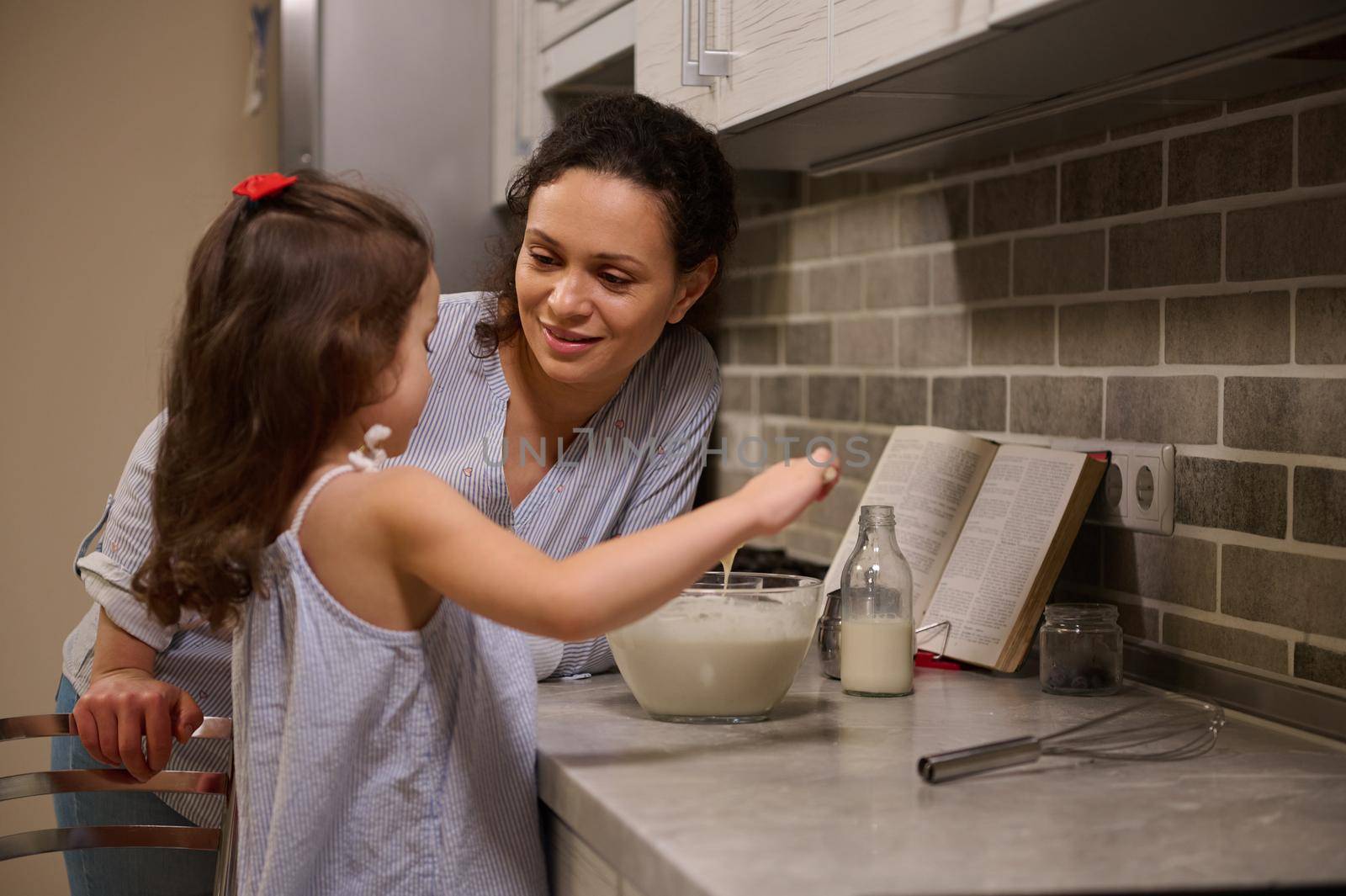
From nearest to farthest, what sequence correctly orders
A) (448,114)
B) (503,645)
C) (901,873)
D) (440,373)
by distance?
1. (901,873)
2. (503,645)
3. (440,373)
4. (448,114)

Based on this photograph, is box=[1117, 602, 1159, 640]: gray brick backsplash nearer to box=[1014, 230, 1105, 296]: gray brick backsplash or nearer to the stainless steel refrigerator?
box=[1014, 230, 1105, 296]: gray brick backsplash

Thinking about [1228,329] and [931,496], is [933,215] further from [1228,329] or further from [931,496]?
[1228,329]

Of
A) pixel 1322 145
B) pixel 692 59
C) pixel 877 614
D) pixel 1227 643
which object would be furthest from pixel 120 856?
pixel 1322 145

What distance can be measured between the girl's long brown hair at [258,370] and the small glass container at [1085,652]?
74cm

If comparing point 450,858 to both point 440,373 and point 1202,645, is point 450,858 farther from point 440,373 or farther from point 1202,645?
point 1202,645

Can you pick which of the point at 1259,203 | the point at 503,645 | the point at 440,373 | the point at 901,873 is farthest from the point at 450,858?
the point at 1259,203

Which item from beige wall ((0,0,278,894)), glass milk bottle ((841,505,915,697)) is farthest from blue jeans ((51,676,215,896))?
beige wall ((0,0,278,894))

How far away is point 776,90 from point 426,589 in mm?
658

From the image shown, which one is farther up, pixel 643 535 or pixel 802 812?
pixel 643 535

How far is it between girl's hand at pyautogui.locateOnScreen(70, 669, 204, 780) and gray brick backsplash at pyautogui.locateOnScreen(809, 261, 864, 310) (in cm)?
124

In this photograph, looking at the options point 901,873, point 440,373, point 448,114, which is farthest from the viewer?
point 448,114

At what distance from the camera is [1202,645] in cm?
138

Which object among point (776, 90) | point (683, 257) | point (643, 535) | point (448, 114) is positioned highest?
point (448, 114)

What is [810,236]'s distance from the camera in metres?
2.25
